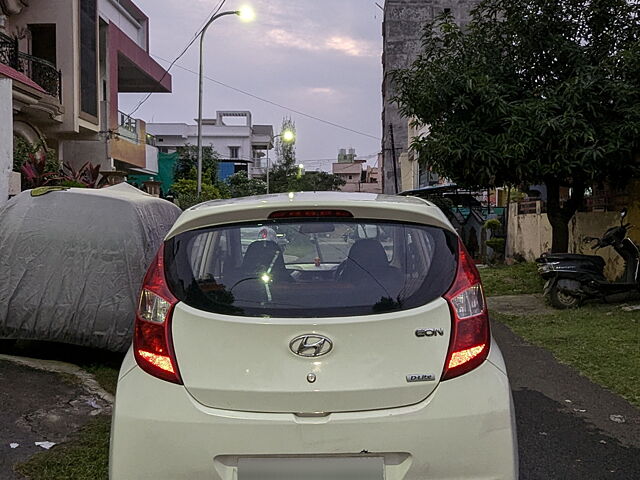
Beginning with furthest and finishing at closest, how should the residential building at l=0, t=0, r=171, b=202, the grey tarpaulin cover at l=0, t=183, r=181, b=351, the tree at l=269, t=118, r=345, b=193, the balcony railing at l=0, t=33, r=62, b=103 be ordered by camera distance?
the tree at l=269, t=118, r=345, b=193 → the residential building at l=0, t=0, r=171, b=202 → the balcony railing at l=0, t=33, r=62, b=103 → the grey tarpaulin cover at l=0, t=183, r=181, b=351

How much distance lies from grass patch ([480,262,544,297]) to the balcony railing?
10.7 meters

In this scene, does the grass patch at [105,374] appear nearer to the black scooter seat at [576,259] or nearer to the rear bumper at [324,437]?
the rear bumper at [324,437]

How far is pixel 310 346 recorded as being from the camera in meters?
2.36

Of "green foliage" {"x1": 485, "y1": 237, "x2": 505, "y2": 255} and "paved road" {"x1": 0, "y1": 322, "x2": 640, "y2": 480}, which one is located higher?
"green foliage" {"x1": 485, "y1": 237, "x2": 505, "y2": 255}

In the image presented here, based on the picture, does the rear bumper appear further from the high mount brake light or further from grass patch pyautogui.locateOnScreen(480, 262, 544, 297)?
grass patch pyautogui.locateOnScreen(480, 262, 544, 297)

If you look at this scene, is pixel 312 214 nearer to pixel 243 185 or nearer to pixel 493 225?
pixel 493 225

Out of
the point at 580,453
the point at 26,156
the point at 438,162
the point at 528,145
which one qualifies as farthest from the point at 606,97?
the point at 26,156

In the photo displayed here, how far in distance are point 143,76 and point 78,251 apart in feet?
65.6

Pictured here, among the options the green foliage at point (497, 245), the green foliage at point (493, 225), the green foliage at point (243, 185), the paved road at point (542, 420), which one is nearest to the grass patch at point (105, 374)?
the paved road at point (542, 420)

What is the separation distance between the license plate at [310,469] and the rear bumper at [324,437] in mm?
32

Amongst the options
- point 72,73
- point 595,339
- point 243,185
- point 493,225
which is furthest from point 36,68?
point 243,185

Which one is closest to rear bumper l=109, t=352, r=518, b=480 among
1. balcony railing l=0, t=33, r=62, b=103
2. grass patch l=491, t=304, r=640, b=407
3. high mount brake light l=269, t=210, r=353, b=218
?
high mount brake light l=269, t=210, r=353, b=218

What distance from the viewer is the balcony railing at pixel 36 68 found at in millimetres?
13691

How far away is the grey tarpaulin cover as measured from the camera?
5.40 m
